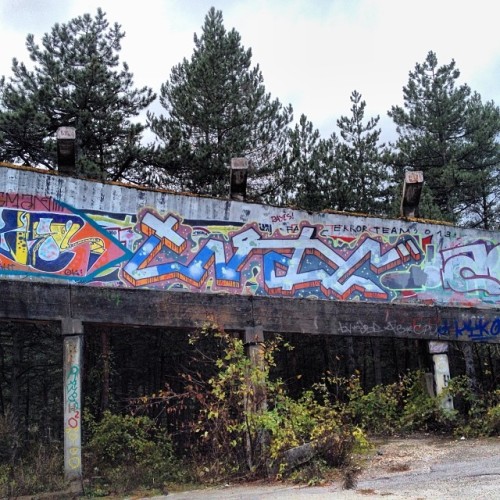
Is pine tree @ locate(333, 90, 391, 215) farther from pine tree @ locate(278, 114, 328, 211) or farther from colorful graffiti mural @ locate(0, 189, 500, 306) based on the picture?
colorful graffiti mural @ locate(0, 189, 500, 306)

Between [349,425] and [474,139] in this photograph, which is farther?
[474,139]

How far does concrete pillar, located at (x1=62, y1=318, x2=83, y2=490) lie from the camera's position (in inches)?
414

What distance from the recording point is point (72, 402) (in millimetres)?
10789

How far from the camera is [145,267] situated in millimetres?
12406

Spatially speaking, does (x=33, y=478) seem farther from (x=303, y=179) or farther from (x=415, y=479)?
(x=303, y=179)

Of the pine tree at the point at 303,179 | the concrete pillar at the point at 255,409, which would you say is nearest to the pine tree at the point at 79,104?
the pine tree at the point at 303,179

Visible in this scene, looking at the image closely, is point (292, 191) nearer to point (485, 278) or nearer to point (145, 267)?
point (485, 278)

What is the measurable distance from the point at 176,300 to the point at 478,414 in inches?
291

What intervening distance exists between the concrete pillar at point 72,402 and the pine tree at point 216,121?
11359mm

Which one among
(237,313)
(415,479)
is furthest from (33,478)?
(415,479)

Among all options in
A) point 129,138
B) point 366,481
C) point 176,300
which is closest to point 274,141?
point 129,138

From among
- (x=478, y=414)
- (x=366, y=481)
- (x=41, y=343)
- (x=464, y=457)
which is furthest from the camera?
(x=41, y=343)

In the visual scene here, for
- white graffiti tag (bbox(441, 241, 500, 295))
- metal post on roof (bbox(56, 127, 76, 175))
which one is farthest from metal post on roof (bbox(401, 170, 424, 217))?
metal post on roof (bbox(56, 127, 76, 175))

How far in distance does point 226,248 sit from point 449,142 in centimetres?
1857
